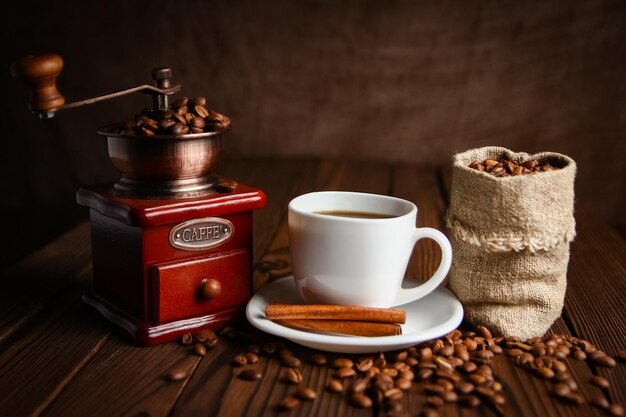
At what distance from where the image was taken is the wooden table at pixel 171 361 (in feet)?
2.93

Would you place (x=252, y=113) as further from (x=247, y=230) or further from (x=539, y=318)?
(x=539, y=318)

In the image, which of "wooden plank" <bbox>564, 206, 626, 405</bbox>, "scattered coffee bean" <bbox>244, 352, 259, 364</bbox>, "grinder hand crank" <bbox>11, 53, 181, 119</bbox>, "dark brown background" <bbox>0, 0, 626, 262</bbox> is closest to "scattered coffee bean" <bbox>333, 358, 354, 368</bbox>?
"scattered coffee bean" <bbox>244, 352, 259, 364</bbox>

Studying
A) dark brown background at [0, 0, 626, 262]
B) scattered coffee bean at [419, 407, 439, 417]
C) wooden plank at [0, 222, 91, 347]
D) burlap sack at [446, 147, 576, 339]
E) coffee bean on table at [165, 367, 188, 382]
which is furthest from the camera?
dark brown background at [0, 0, 626, 262]

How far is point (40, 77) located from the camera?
3.25ft

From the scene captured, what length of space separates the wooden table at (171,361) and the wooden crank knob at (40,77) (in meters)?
0.37

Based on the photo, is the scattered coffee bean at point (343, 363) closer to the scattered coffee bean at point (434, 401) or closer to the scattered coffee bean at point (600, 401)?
the scattered coffee bean at point (434, 401)

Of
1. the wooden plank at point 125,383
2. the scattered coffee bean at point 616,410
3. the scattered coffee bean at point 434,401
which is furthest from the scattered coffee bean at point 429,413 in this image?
the wooden plank at point 125,383

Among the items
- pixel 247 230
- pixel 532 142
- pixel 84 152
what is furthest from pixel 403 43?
pixel 247 230

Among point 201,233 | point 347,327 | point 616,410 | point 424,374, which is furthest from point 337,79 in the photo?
point 616,410

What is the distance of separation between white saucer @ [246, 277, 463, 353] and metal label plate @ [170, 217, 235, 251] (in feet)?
0.39

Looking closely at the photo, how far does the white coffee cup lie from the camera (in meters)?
1.06

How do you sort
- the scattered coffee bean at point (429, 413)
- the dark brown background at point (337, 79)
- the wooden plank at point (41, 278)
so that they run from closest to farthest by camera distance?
the scattered coffee bean at point (429, 413)
the wooden plank at point (41, 278)
the dark brown background at point (337, 79)

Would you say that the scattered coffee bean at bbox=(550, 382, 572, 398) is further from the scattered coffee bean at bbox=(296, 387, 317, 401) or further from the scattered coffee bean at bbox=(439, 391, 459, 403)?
the scattered coffee bean at bbox=(296, 387, 317, 401)

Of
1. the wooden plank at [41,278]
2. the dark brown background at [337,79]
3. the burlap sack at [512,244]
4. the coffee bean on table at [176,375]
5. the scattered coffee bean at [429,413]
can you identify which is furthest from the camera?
the dark brown background at [337,79]
